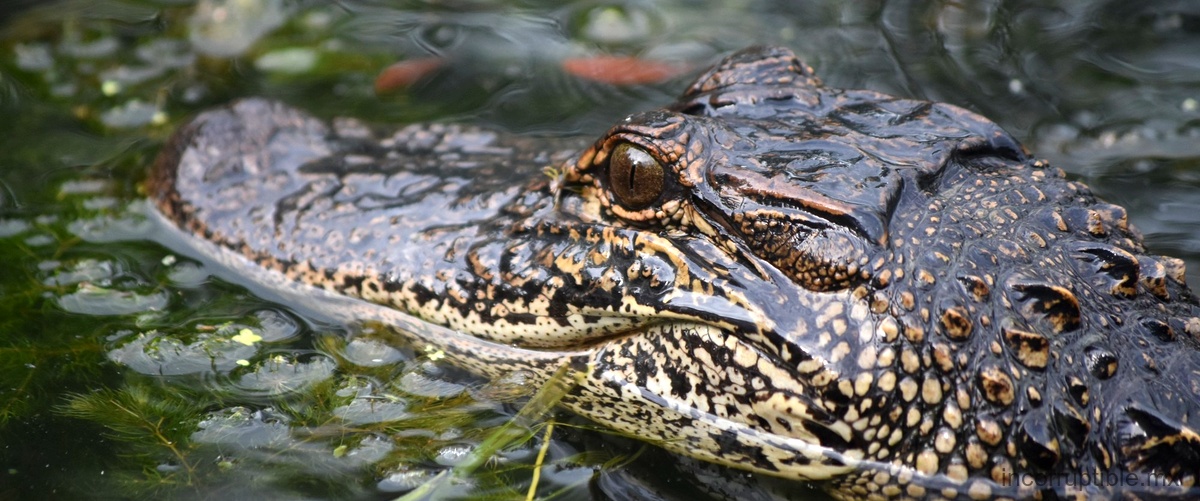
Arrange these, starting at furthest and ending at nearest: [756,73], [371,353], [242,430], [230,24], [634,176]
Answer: [230,24]
[371,353]
[756,73]
[242,430]
[634,176]

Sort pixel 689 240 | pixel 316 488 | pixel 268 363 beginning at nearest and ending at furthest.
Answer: pixel 689 240
pixel 316 488
pixel 268 363

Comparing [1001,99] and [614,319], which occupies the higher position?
[1001,99]

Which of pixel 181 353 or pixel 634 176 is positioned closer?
pixel 634 176

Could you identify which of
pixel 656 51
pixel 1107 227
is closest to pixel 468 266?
pixel 1107 227

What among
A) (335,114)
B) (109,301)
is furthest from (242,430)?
(335,114)

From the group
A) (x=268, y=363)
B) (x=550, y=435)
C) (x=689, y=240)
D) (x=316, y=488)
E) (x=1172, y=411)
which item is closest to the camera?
(x=1172, y=411)

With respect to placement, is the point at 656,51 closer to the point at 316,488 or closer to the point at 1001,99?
the point at 1001,99

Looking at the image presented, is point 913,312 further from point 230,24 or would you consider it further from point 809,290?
point 230,24
